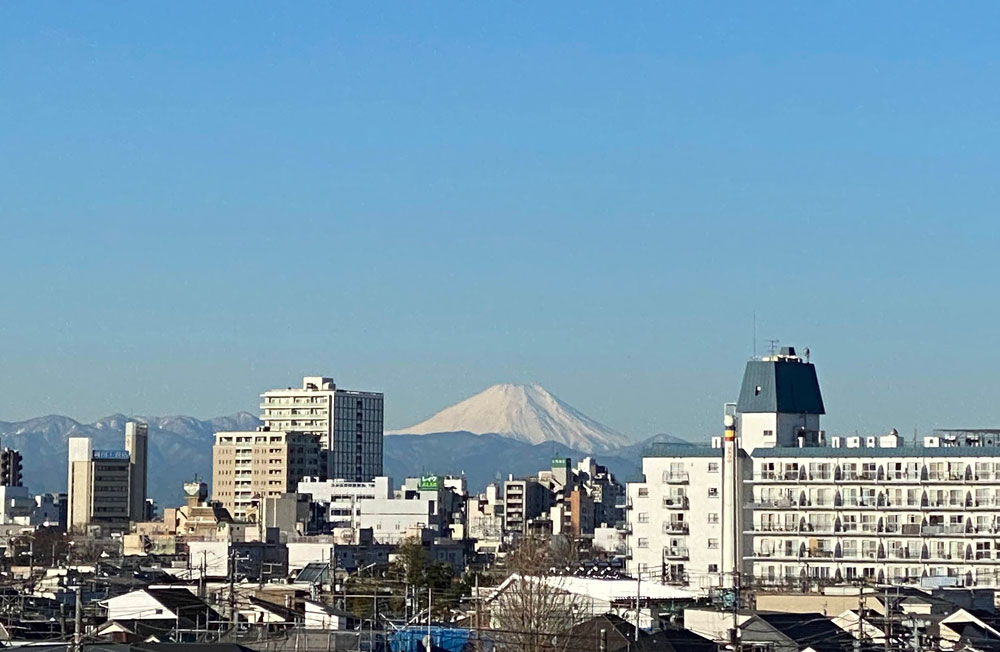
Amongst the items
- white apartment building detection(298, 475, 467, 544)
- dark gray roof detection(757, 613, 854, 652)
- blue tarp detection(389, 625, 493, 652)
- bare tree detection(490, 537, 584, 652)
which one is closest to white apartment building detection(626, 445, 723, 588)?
bare tree detection(490, 537, 584, 652)

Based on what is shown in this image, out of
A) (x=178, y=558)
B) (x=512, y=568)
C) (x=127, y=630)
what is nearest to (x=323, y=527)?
(x=178, y=558)

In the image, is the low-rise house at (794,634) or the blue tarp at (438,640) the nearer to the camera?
the blue tarp at (438,640)

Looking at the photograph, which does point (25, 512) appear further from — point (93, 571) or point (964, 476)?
point (964, 476)

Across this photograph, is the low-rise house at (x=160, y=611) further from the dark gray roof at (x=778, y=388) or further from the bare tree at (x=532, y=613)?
the dark gray roof at (x=778, y=388)

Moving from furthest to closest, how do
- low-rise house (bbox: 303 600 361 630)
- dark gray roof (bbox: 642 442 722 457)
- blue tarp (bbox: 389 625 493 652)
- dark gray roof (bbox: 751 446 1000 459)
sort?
dark gray roof (bbox: 642 442 722 457), dark gray roof (bbox: 751 446 1000 459), low-rise house (bbox: 303 600 361 630), blue tarp (bbox: 389 625 493 652)

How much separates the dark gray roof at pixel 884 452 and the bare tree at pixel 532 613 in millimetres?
32192

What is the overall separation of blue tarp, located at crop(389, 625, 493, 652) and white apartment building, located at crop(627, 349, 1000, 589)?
37.5 m

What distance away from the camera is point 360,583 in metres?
86.8

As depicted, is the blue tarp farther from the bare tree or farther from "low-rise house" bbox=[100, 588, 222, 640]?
"low-rise house" bbox=[100, 588, 222, 640]

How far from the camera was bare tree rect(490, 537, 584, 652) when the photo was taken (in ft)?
178

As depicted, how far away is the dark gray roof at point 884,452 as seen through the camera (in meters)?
95.6

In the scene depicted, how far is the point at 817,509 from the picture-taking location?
9800 cm

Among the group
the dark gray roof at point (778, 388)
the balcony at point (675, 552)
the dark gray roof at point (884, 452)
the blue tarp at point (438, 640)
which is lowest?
the blue tarp at point (438, 640)

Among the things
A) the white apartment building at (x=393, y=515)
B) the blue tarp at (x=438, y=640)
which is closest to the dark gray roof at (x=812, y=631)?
the blue tarp at (x=438, y=640)
